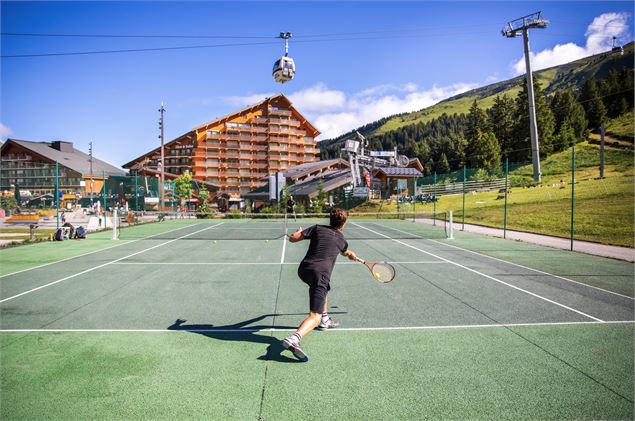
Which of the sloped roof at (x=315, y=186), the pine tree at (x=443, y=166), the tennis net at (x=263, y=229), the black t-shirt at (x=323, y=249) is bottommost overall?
the tennis net at (x=263, y=229)

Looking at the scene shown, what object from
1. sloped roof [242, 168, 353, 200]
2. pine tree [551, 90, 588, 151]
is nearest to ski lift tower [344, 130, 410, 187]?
sloped roof [242, 168, 353, 200]

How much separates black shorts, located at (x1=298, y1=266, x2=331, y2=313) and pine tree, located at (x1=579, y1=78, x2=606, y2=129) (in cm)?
8393

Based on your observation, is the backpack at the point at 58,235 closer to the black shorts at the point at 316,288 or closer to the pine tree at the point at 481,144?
the black shorts at the point at 316,288

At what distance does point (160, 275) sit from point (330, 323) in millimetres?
6482

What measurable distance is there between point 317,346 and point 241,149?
90483mm

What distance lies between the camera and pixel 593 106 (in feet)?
247

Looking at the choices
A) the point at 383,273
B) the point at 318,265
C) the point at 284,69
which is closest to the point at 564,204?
the point at 284,69

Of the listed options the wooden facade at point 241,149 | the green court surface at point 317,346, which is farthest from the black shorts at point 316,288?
the wooden facade at point 241,149

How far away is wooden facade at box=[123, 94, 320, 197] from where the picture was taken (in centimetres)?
8956

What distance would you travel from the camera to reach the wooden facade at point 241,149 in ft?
294

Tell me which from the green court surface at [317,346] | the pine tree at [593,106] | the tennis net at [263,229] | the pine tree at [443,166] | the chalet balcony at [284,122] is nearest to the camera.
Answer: the green court surface at [317,346]

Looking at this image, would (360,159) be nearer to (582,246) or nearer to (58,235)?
(582,246)

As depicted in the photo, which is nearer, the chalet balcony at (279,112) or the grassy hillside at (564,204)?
the grassy hillside at (564,204)

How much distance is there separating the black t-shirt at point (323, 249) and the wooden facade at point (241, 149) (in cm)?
8266
